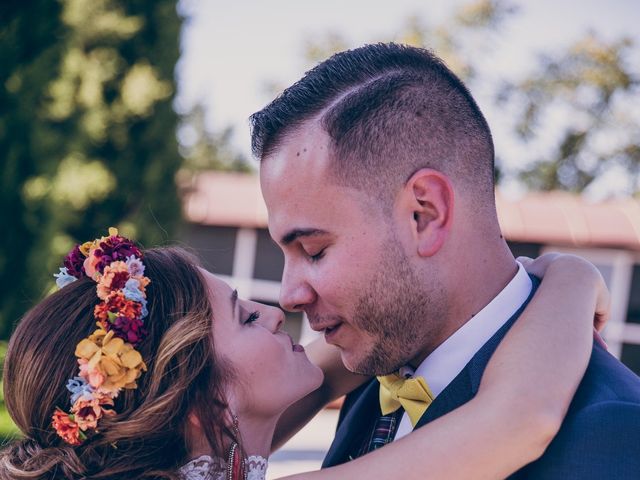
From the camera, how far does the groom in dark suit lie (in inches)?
91.6

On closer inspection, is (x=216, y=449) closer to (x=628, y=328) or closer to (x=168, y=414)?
(x=168, y=414)

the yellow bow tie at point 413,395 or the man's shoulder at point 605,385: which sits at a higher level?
the man's shoulder at point 605,385

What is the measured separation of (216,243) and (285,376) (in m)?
11.7

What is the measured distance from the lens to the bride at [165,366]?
2.25 meters

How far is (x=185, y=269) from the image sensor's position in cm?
280

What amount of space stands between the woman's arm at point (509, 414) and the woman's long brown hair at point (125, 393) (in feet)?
1.61

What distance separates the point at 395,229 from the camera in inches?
91.4

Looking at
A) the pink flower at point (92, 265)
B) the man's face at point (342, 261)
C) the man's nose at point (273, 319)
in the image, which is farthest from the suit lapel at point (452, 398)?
the pink flower at point (92, 265)

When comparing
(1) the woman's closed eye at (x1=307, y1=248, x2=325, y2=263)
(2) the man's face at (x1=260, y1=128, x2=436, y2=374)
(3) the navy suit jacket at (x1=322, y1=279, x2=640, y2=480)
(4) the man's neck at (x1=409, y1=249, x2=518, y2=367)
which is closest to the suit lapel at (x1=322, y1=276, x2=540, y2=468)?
(3) the navy suit jacket at (x1=322, y1=279, x2=640, y2=480)

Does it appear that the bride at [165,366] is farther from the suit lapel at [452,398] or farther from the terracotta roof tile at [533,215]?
the terracotta roof tile at [533,215]

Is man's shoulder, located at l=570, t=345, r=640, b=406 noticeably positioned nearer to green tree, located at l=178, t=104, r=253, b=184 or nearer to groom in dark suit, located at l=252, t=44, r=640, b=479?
groom in dark suit, located at l=252, t=44, r=640, b=479

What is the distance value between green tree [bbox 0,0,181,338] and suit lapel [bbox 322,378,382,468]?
7071 mm

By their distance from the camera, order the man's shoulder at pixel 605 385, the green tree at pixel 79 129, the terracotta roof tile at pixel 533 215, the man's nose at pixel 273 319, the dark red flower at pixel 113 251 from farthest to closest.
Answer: the terracotta roof tile at pixel 533 215, the green tree at pixel 79 129, the man's nose at pixel 273 319, the dark red flower at pixel 113 251, the man's shoulder at pixel 605 385

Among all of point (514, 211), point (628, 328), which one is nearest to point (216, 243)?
point (514, 211)
